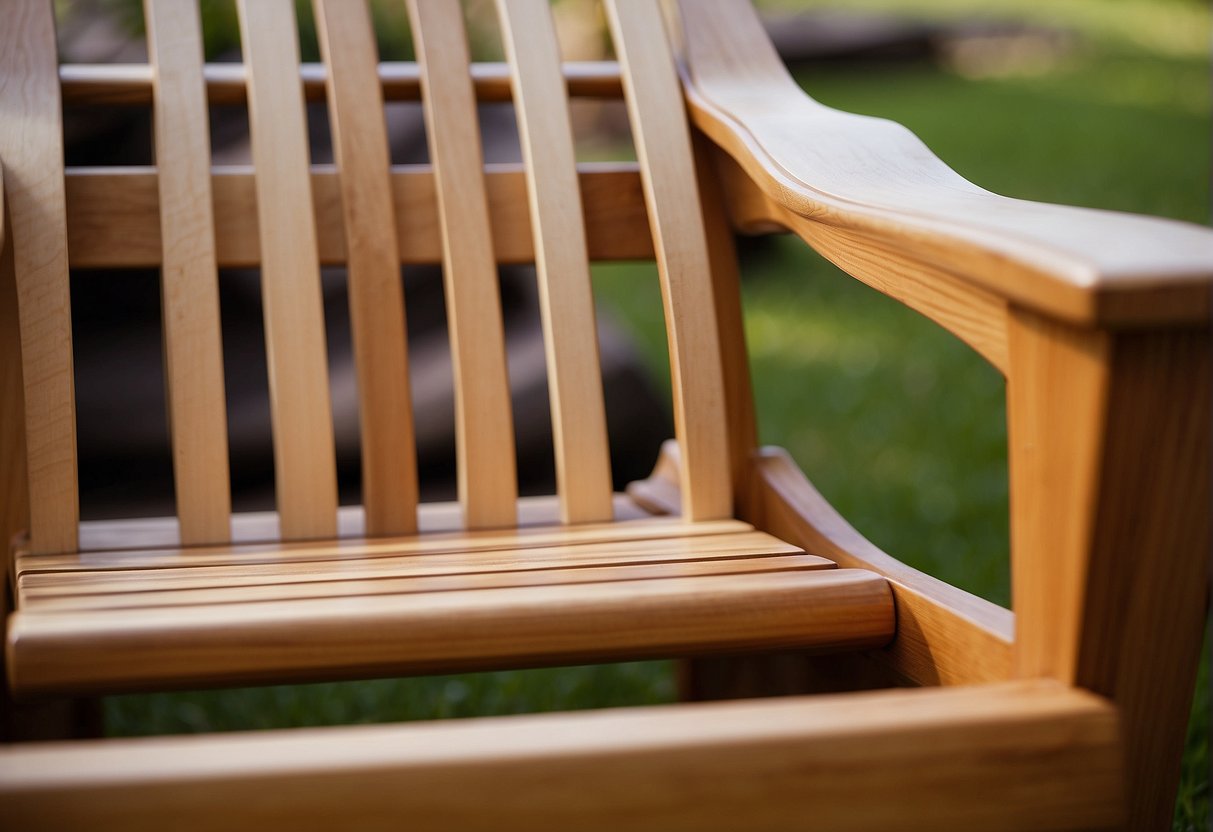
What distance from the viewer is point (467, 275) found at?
4.42ft

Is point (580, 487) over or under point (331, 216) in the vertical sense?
under

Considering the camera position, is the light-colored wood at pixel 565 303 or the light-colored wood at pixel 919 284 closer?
the light-colored wood at pixel 919 284

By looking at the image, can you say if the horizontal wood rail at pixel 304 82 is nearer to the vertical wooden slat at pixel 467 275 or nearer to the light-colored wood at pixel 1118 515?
the vertical wooden slat at pixel 467 275

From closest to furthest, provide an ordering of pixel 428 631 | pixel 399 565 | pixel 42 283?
pixel 428 631, pixel 399 565, pixel 42 283

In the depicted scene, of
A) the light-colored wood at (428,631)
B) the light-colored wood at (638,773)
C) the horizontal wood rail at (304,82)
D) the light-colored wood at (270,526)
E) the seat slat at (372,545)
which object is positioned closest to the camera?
the light-colored wood at (638,773)

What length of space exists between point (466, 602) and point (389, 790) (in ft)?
0.81

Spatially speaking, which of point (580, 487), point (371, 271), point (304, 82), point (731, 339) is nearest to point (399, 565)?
point (580, 487)

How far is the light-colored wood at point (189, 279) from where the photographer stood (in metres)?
1.24

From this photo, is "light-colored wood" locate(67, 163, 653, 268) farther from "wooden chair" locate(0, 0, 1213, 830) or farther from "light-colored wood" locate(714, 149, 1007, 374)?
"light-colored wood" locate(714, 149, 1007, 374)

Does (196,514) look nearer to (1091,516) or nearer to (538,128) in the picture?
(538,128)

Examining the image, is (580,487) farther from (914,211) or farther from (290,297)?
(914,211)

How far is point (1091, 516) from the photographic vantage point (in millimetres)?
763

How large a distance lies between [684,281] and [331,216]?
0.39 meters

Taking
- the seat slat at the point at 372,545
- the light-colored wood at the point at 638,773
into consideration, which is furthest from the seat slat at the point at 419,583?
the light-colored wood at the point at 638,773
